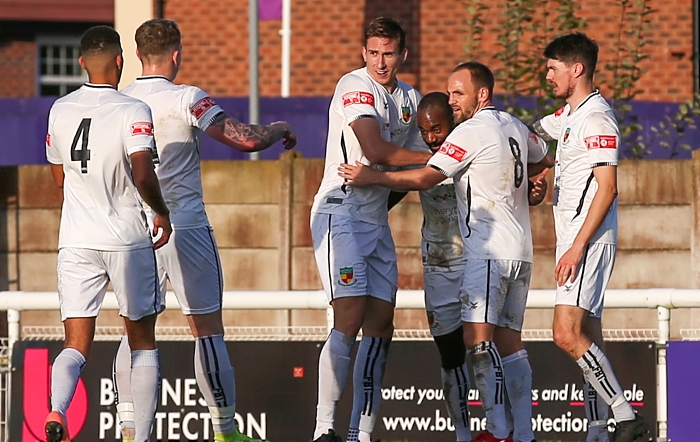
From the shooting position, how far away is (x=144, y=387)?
6.90 m

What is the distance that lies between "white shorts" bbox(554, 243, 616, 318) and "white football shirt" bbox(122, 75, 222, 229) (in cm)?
232

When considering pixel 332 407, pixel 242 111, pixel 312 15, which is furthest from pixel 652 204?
pixel 312 15

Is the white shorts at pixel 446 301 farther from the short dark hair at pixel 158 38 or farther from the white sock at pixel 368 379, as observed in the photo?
the short dark hair at pixel 158 38

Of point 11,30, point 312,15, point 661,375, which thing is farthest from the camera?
point 11,30

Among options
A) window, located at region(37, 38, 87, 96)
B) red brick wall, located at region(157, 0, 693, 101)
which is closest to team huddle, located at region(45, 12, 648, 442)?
red brick wall, located at region(157, 0, 693, 101)

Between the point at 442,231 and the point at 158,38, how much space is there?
218 cm

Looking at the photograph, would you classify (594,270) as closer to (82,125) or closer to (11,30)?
(82,125)

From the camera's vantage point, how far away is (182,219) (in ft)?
24.5

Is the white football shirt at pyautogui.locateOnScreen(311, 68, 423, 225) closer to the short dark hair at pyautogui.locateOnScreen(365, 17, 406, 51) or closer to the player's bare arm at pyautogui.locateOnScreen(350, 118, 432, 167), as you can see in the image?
the player's bare arm at pyautogui.locateOnScreen(350, 118, 432, 167)

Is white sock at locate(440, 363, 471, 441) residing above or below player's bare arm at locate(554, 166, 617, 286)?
below

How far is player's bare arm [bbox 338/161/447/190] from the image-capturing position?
7.04 m

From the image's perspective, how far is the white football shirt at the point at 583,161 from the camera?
7.07m

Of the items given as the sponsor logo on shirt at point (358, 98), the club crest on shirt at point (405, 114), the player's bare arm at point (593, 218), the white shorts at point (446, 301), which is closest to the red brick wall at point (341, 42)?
the club crest on shirt at point (405, 114)

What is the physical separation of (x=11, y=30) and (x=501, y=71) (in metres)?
10.2
